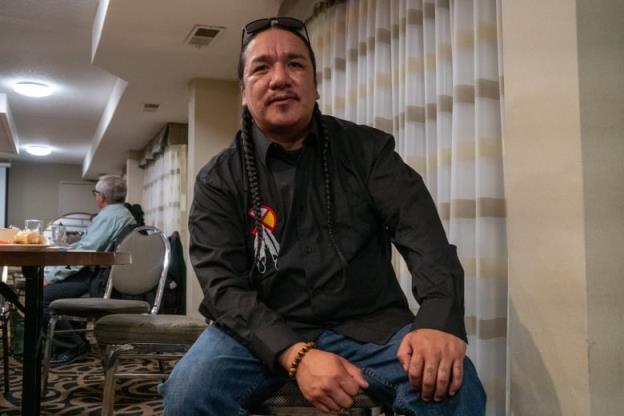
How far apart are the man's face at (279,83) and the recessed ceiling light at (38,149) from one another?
969 cm

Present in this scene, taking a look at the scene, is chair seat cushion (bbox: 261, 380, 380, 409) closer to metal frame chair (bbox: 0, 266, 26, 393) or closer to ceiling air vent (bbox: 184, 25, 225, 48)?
metal frame chair (bbox: 0, 266, 26, 393)

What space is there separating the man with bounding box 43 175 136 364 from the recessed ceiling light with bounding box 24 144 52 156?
22.4ft

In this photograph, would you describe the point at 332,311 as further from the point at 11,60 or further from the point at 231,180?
the point at 11,60

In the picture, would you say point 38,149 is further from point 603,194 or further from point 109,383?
point 603,194

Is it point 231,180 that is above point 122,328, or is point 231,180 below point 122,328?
above

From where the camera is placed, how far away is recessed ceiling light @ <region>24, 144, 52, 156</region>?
9.84m

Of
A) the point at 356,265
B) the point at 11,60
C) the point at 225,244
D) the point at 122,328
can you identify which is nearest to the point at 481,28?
the point at 356,265

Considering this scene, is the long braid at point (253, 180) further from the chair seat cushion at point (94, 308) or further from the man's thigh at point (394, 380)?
the chair seat cushion at point (94, 308)

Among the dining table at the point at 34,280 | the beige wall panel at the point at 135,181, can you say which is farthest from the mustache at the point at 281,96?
the beige wall panel at the point at 135,181

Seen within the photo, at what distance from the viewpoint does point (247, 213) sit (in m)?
1.25

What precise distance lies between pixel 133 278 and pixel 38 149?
8.18 meters

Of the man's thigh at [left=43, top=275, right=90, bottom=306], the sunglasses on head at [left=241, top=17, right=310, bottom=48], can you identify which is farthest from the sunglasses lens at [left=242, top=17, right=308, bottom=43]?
the man's thigh at [left=43, top=275, right=90, bottom=306]

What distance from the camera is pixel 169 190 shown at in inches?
264

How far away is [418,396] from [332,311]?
274 mm
